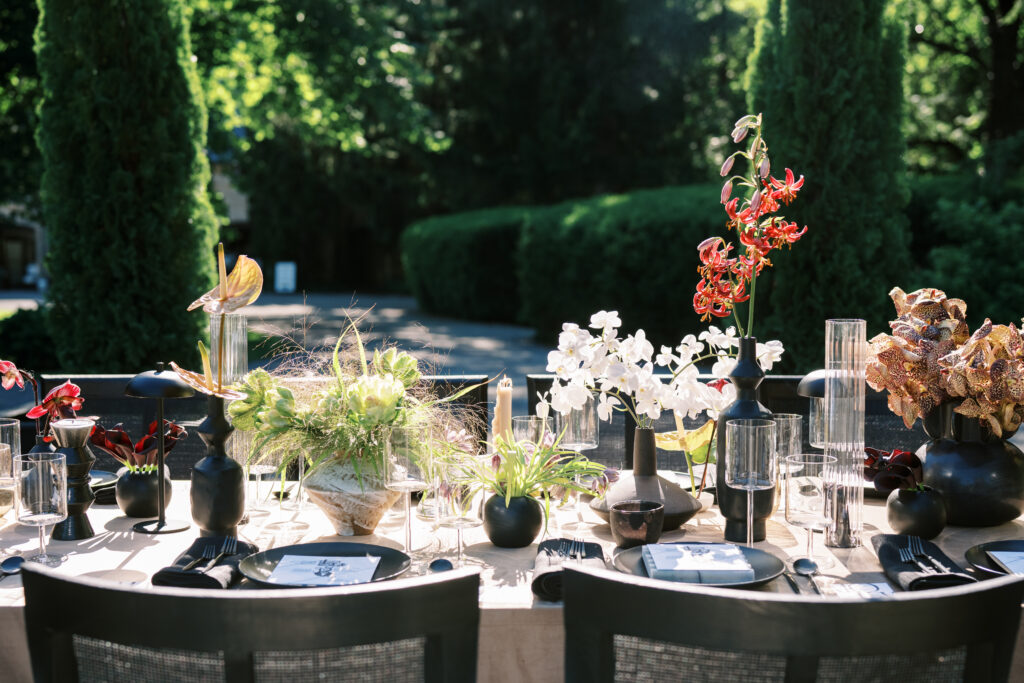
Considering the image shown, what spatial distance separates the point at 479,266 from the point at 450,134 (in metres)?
4.82

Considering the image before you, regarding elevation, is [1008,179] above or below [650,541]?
above

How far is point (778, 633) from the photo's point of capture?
45.2 inches

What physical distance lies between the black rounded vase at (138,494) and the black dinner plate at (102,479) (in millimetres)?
206

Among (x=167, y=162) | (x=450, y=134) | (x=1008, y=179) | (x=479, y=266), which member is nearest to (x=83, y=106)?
(x=167, y=162)

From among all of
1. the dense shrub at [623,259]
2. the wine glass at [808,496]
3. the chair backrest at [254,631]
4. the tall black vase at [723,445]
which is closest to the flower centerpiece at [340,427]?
the tall black vase at [723,445]

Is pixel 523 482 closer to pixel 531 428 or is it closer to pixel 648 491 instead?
pixel 531 428

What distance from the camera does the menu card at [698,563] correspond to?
5.83 ft

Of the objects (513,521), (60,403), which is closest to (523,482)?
(513,521)

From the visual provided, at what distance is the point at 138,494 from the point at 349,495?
599 millimetres

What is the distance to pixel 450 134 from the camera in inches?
817

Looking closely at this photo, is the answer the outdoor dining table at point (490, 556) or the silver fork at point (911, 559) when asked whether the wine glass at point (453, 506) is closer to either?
the outdoor dining table at point (490, 556)

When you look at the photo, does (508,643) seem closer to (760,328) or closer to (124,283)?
(760,328)

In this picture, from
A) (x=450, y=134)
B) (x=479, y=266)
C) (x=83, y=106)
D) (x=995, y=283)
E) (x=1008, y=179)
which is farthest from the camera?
(x=450, y=134)

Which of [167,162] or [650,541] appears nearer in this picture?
[650,541]
